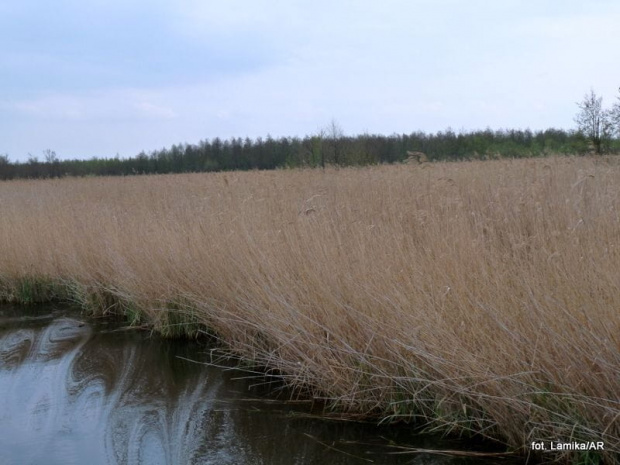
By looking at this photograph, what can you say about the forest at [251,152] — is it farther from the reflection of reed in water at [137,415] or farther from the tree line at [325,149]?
the reflection of reed in water at [137,415]

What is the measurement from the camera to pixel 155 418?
→ 4.19 metres

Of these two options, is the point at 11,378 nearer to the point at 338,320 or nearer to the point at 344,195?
the point at 338,320

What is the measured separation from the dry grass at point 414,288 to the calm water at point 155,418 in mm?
246

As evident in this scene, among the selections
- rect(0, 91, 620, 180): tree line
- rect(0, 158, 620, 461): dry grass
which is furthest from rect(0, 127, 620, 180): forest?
rect(0, 158, 620, 461): dry grass

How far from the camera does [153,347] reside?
230 inches

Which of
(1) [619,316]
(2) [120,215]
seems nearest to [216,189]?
(2) [120,215]

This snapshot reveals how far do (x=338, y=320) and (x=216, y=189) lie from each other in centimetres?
631

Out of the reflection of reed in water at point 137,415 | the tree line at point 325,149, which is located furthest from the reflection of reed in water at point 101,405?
the tree line at point 325,149

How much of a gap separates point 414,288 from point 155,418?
2.03 meters

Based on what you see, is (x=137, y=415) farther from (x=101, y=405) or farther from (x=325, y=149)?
(x=325, y=149)

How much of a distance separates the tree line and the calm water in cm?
1116

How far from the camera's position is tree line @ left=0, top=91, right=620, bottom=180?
14.5 metres

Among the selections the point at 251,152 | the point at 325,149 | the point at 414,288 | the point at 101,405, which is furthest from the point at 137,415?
the point at 251,152

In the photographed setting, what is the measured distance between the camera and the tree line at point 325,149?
571 inches
